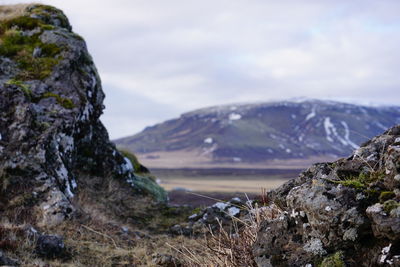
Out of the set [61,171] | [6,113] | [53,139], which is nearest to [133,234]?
[61,171]

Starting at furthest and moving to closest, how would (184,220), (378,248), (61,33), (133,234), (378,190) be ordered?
(61,33), (184,220), (133,234), (378,190), (378,248)

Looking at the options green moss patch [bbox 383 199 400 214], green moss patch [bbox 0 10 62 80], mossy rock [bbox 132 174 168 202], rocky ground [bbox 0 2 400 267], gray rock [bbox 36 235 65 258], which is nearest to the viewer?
green moss patch [bbox 383 199 400 214]

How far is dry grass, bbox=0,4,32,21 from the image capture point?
1800 cm

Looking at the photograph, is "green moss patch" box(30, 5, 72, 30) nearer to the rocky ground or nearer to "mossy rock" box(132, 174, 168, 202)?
the rocky ground

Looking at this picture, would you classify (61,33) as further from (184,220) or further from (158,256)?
(158,256)

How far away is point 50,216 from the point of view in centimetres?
1113

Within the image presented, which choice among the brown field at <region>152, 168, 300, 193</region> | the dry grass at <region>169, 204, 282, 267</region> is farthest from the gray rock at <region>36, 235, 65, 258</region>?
the brown field at <region>152, 168, 300, 193</region>

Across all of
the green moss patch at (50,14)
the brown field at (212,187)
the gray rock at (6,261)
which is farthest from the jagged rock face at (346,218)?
the green moss patch at (50,14)

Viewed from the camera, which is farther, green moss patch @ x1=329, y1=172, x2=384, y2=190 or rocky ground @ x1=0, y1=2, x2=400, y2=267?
green moss patch @ x1=329, y1=172, x2=384, y2=190

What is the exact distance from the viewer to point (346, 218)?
3.82m

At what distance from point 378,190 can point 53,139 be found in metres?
11.3

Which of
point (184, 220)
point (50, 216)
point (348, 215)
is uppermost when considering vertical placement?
point (348, 215)

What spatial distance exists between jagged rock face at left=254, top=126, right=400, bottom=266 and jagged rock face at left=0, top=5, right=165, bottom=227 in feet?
27.1

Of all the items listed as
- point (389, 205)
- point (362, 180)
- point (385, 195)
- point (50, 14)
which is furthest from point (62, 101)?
point (389, 205)
